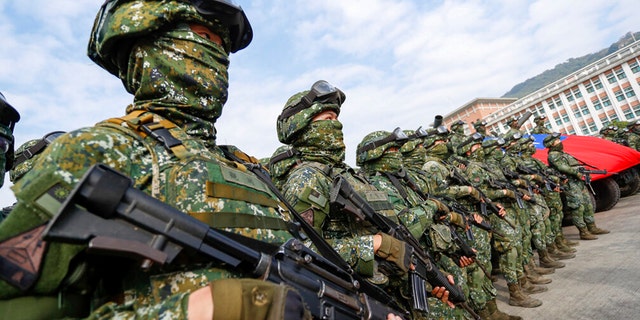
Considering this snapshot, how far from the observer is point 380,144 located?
14.3 feet

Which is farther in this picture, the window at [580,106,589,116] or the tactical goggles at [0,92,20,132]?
the window at [580,106,589,116]

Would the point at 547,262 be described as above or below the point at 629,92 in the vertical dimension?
below

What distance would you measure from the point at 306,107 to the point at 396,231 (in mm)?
1387

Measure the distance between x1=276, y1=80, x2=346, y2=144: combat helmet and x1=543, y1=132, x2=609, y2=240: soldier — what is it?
7.81 m

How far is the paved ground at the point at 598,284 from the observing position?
4090 mm

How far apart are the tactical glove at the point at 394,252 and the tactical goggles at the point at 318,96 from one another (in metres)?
1.44

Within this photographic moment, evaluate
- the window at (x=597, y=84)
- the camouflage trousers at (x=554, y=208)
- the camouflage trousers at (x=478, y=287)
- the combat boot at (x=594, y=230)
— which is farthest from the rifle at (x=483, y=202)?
the window at (x=597, y=84)

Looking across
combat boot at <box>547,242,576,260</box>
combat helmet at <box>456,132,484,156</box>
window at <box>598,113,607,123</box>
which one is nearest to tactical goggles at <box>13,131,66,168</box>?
combat helmet at <box>456,132,484,156</box>

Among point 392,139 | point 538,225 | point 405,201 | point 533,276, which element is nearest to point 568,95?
point 538,225

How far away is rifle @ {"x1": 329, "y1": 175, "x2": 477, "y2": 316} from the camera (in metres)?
2.54

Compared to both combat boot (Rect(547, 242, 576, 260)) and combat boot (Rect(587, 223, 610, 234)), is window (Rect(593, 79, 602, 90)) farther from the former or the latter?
combat boot (Rect(547, 242, 576, 260))

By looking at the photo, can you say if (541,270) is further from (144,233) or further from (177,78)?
(144,233)

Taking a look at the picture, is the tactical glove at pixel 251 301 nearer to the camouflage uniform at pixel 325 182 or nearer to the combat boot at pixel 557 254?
the camouflage uniform at pixel 325 182

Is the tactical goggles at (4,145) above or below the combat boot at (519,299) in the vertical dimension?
above
